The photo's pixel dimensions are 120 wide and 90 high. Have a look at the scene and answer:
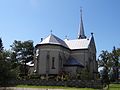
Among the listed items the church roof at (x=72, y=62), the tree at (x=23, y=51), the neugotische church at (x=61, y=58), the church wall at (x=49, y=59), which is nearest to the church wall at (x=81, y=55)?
the neugotische church at (x=61, y=58)

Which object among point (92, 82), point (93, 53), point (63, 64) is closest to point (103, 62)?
point (93, 53)

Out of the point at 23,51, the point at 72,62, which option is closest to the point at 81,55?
the point at 72,62

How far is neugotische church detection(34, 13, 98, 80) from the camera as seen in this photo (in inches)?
2667

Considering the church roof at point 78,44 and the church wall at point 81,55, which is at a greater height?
the church roof at point 78,44

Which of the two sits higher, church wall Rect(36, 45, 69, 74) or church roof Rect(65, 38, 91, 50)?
church roof Rect(65, 38, 91, 50)

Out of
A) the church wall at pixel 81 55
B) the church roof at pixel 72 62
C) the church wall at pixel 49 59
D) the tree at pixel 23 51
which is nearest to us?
the church wall at pixel 49 59

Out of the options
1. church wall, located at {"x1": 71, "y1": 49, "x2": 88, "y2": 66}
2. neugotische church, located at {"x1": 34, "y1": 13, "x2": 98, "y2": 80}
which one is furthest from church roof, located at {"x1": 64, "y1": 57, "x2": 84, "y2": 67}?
church wall, located at {"x1": 71, "y1": 49, "x2": 88, "y2": 66}

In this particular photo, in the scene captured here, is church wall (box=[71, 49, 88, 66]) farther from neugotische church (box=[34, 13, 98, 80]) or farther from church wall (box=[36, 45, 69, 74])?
church wall (box=[36, 45, 69, 74])

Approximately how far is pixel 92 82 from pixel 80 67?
16.8m

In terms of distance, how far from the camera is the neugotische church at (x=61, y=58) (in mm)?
67750

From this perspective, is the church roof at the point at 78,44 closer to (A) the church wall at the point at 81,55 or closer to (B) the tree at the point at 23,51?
(A) the church wall at the point at 81,55

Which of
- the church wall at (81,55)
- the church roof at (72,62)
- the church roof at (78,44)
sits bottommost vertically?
the church roof at (72,62)

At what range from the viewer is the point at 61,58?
228 ft

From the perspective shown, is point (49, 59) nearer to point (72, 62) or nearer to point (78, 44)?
point (72, 62)
